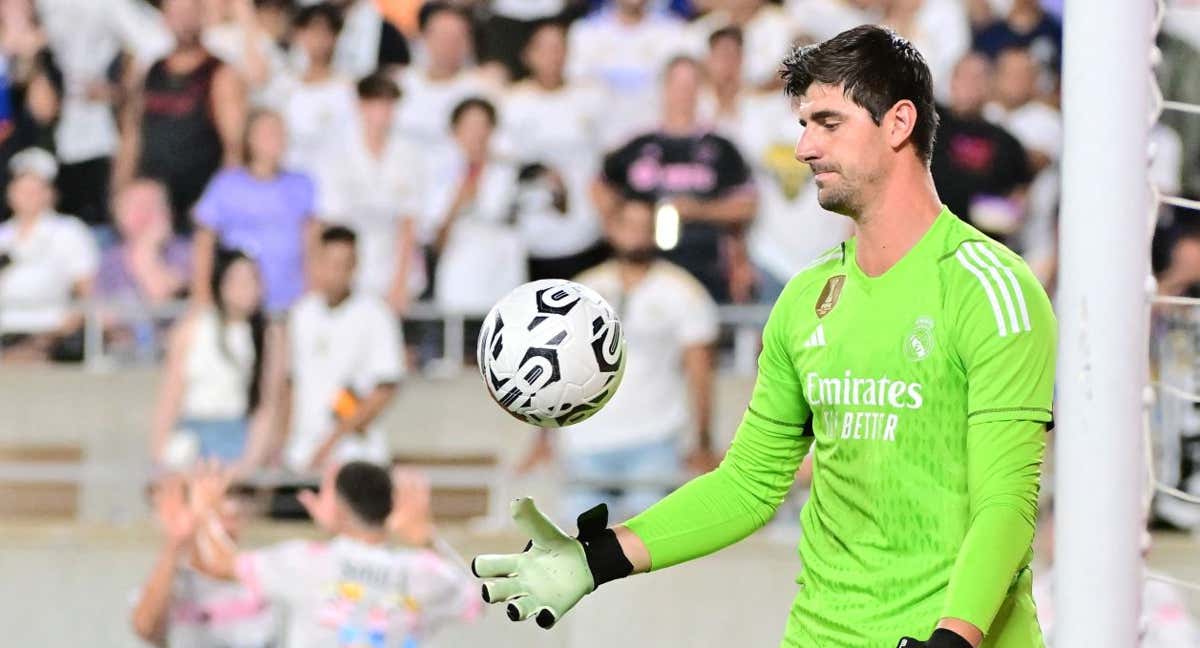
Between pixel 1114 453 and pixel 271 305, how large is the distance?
5344 millimetres

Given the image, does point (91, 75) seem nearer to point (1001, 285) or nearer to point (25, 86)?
point (25, 86)

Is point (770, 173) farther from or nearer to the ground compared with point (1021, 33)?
nearer to the ground

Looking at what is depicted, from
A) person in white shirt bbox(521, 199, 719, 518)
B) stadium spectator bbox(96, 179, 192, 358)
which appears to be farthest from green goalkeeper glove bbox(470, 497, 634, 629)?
stadium spectator bbox(96, 179, 192, 358)

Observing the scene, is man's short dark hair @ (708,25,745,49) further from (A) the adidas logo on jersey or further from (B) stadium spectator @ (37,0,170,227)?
(A) the adidas logo on jersey

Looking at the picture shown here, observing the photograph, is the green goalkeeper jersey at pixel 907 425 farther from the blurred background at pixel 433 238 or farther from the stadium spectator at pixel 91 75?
the stadium spectator at pixel 91 75

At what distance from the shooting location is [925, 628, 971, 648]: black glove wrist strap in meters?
2.90

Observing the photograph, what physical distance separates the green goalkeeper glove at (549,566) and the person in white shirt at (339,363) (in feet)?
15.1

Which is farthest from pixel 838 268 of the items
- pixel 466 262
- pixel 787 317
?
pixel 466 262

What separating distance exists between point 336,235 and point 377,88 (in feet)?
2.87

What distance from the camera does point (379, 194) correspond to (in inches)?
328

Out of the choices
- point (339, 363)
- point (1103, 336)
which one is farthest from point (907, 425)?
point (339, 363)

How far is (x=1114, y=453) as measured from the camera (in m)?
3.47

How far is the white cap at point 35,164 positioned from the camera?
8609 mm

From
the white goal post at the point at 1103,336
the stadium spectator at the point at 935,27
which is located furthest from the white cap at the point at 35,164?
the white goal post at the point at 1103,336
